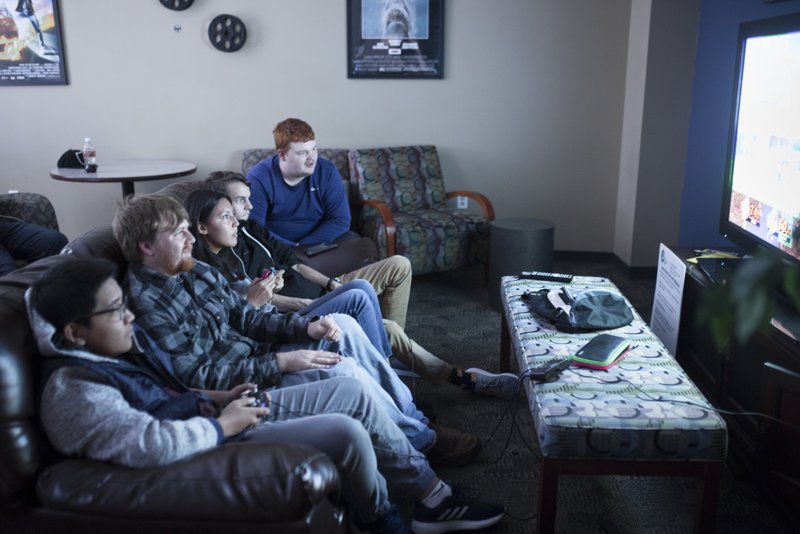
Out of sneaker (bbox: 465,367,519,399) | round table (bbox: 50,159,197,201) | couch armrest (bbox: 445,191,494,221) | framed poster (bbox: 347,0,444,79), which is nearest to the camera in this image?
sneaker (bbox: 465,367,519,399)

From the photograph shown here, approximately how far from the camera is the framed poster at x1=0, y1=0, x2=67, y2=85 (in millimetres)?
4602

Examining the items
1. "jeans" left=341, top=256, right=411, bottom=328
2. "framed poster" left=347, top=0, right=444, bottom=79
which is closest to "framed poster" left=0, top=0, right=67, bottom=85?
"framed poster" left=347, top=0, right=444, bottom=79

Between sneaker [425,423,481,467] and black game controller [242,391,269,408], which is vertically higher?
black game controller [242,391,269,408]

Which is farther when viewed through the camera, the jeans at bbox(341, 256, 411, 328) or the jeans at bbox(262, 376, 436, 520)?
the jeans at bbox(341, 256, 411, 328)

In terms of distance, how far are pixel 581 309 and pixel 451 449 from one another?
2.20 feet

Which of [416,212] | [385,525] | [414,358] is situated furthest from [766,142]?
[416,212]

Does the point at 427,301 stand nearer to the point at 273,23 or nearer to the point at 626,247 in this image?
the point at 626,247

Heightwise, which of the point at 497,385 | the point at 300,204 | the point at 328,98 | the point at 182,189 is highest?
the point at 328,98

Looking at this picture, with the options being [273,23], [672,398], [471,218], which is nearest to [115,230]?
[672,398]

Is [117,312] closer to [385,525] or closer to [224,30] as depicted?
[385,525]

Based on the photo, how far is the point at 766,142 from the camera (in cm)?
257

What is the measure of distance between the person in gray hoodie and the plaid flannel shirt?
0.07 m

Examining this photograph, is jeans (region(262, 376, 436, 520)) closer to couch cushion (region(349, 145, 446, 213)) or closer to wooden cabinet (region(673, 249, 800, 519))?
wooden cabinet (region(673, 249, 800, 519))

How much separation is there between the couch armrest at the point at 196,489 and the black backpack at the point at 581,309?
132 cm
